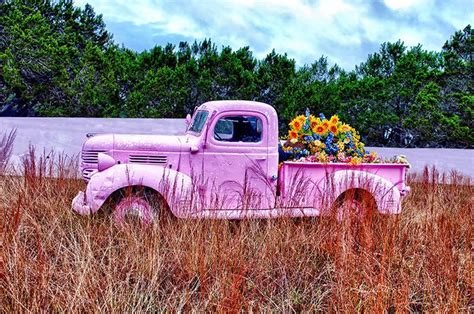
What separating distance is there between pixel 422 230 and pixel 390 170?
129 cm

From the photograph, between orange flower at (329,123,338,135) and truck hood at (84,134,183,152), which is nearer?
truck hood at (84,134,183,152)

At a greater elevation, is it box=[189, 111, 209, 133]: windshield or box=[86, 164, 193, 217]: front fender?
box=[189, 111, 209, 133]: windshield

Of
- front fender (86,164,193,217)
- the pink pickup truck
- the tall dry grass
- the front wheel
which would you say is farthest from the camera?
the pink pickup truck

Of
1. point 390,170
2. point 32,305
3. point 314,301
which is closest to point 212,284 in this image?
point 314,301

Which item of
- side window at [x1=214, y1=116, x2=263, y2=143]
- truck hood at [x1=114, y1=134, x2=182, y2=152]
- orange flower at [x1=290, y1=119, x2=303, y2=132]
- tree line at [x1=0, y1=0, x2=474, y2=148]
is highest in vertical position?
tree line at [x1=0, y1=0, x2=474, y2=148]

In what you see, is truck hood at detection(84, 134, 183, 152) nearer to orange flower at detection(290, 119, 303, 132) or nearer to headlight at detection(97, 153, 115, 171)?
headlight at detection(97, 153, 115, 171)

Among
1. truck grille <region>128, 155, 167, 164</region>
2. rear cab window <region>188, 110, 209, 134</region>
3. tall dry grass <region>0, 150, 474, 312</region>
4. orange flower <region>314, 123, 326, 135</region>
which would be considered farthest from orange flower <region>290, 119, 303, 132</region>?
tall dry grass <region>0, 150, 474, 312</region>

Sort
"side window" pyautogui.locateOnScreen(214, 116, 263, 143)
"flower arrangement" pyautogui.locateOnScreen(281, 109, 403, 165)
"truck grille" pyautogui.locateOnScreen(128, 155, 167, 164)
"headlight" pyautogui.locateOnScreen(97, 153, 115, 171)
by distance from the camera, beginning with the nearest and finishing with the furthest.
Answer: "headlight" pyautogui.locateOnScreen(97, 153, 115, 171) < "truck grille" pyautogui.locateOnScreen(128, 155, 167, 164) < "side window" pyautogui.locateOnScreen(214, 116, 263, 143) < "flower arrangement" pyautogui.locateOnScreen(281, 109, 403, 165)

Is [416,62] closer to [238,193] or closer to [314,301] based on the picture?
[238,193]

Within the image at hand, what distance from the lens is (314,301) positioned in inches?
122

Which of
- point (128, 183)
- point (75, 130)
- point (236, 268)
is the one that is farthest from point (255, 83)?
point (236, 268)

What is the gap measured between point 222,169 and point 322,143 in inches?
50.0

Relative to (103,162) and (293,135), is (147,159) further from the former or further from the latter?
(293,135)

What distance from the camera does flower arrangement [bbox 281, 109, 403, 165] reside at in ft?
17.7
